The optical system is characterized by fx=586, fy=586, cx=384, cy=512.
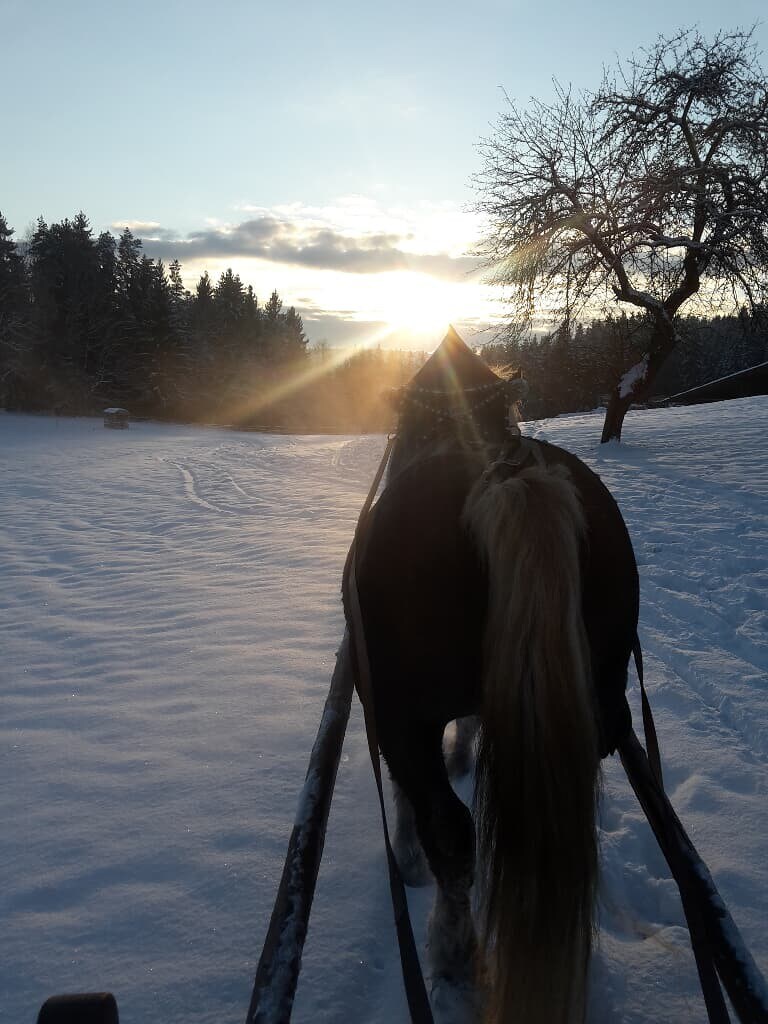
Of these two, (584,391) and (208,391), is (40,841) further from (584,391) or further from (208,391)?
(584,391)

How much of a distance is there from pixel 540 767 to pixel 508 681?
0.21 meters

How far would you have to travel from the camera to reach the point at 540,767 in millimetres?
1395

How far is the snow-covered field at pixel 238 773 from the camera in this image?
204 cm

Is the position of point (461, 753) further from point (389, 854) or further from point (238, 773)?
point (389, 854)

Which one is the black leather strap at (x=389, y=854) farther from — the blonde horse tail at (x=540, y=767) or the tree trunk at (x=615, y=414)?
the tree trunk at (x=615, y=414)

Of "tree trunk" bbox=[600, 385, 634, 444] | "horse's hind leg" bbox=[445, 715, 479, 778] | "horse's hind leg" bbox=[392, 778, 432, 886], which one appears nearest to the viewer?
"horse's hind leg" bbox=[392, 778, 432, 886]

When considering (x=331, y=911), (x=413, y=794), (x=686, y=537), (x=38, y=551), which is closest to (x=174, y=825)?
(x=331, y=911)

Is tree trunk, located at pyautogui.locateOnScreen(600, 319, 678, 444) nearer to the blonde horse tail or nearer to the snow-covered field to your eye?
the snow-covered field

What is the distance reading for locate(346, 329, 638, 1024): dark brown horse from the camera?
1.40 meters

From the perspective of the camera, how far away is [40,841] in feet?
8.75

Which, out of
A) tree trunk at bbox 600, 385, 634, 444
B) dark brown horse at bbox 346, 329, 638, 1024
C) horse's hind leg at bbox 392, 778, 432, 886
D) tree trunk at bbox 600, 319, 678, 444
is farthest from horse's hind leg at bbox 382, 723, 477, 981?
tree trunk at bbox 600, 385, 634, 444

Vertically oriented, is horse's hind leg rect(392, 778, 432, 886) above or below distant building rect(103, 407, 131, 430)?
below

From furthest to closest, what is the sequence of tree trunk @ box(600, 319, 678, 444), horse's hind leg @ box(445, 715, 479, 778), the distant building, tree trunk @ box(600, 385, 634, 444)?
the distant building
tree trunk @ box(600, 385, 634, 444)
tree trunk @ box(600, 319, 678, 444)
horse's hind leg @ box(445, 715, 479, 778)

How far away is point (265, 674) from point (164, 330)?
41.0m
